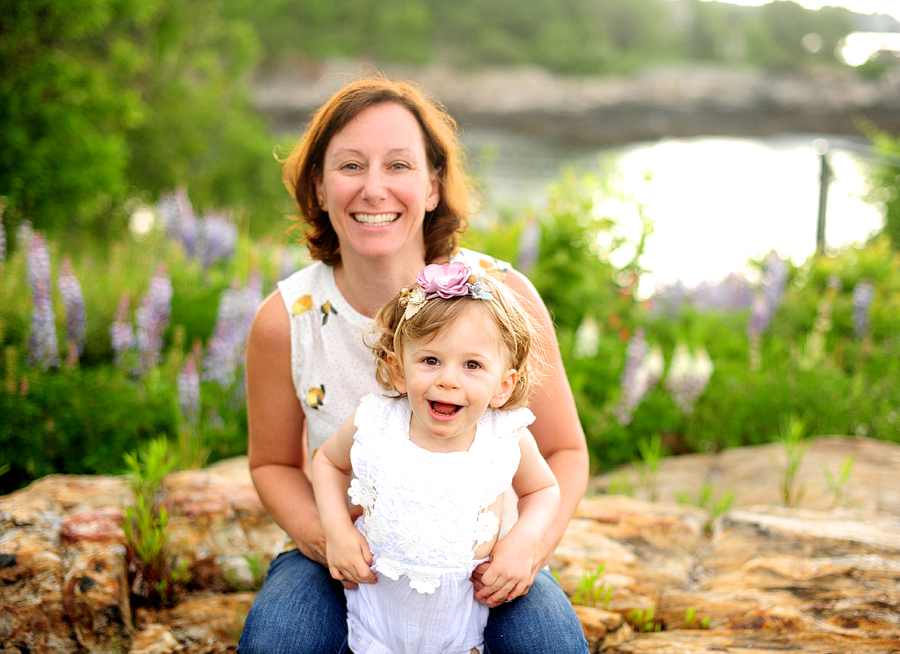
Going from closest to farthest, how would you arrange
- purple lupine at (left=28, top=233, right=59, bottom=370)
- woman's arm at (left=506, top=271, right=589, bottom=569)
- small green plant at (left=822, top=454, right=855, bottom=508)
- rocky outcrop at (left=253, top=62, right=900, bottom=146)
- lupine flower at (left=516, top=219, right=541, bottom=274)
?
woman's arm at (left=506, top=271, right=589, bottom=569), small green plant at (left=822, top=454, right=855, bottom=508), purple lupine at (left=28, top=233, right=59, bottom=370), lupine flower at (left=516, top=219, right=541, bottom=274), rocky outcrop at (left=253, top=62, right=900, bottom=146)

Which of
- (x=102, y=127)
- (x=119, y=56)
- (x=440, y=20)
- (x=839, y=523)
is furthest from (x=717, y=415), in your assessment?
(x=440, y=20)

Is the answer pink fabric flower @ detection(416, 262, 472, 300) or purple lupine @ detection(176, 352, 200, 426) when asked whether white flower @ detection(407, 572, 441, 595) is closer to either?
pink fabric flower @ detection(416, 262, 472, 300)

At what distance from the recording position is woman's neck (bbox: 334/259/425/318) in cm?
220

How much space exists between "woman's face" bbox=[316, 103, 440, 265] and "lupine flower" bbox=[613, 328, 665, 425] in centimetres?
217

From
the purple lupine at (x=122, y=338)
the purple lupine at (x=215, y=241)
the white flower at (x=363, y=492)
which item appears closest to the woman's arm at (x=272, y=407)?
the white flower at (x=363, y=492)

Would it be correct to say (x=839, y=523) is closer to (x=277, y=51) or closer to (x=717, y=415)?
(x=717, y=415)

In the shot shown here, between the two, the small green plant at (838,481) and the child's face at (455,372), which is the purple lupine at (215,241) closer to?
the child's face at (455,372)

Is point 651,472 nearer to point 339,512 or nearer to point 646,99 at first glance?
point 339,512

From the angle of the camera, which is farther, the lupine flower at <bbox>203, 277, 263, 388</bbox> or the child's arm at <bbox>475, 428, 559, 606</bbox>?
the lupine flower at <bbox>203, 277, 263, 388</bbox>

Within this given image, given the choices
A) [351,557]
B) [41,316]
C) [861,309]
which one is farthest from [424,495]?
[861,309]

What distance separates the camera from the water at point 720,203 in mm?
6859

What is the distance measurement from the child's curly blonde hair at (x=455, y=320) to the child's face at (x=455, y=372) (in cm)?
2

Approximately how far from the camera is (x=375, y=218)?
209 cm

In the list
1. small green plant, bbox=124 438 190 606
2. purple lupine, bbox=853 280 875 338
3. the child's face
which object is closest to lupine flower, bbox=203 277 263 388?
small green plant, bbox=124 438 190 606
